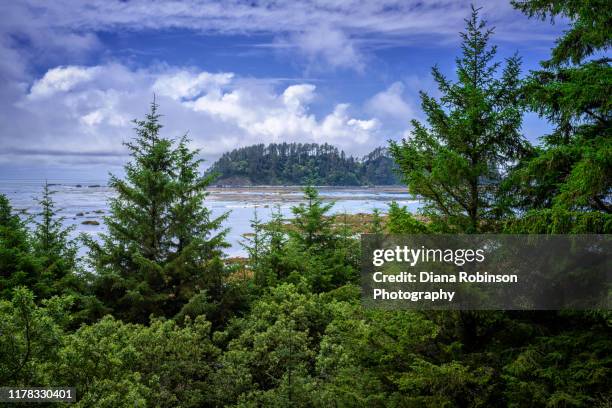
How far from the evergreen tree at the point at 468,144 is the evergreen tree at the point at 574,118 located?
43 cm

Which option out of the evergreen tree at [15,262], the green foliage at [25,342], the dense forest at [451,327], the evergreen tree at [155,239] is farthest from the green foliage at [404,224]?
the evergreen tree at [15,262]

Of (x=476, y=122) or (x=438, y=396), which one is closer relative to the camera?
(x=438, y=396)

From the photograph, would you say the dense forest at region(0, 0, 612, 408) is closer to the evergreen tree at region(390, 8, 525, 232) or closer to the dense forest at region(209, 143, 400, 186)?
the evergreen tree at region(390, 8, 525, 232)

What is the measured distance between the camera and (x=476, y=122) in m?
8.09

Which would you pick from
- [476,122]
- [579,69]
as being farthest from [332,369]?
[579,69]

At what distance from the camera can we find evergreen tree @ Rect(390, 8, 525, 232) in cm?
799

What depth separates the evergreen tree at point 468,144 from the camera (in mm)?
7992

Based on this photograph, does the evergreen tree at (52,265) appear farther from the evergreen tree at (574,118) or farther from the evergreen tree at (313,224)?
→ the evergreen tree at (574,118)

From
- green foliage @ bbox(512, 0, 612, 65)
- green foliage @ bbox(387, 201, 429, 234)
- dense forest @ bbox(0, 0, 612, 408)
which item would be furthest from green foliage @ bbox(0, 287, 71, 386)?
green foliage @ bbox(512, 0, 612, 65)

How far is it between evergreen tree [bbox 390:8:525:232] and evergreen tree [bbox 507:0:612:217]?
0.43 metres

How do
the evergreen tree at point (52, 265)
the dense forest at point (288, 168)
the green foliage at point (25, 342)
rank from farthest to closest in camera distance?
the dense forest at point (288, 168)
the evergreen tree at point (52, 265)
the green foliage at point (25, 342)

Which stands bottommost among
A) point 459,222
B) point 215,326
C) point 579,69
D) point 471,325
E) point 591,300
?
point 215,326

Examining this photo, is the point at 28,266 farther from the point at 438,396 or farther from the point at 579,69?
the point at 579,69

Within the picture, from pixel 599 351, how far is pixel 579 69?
14.8ft
